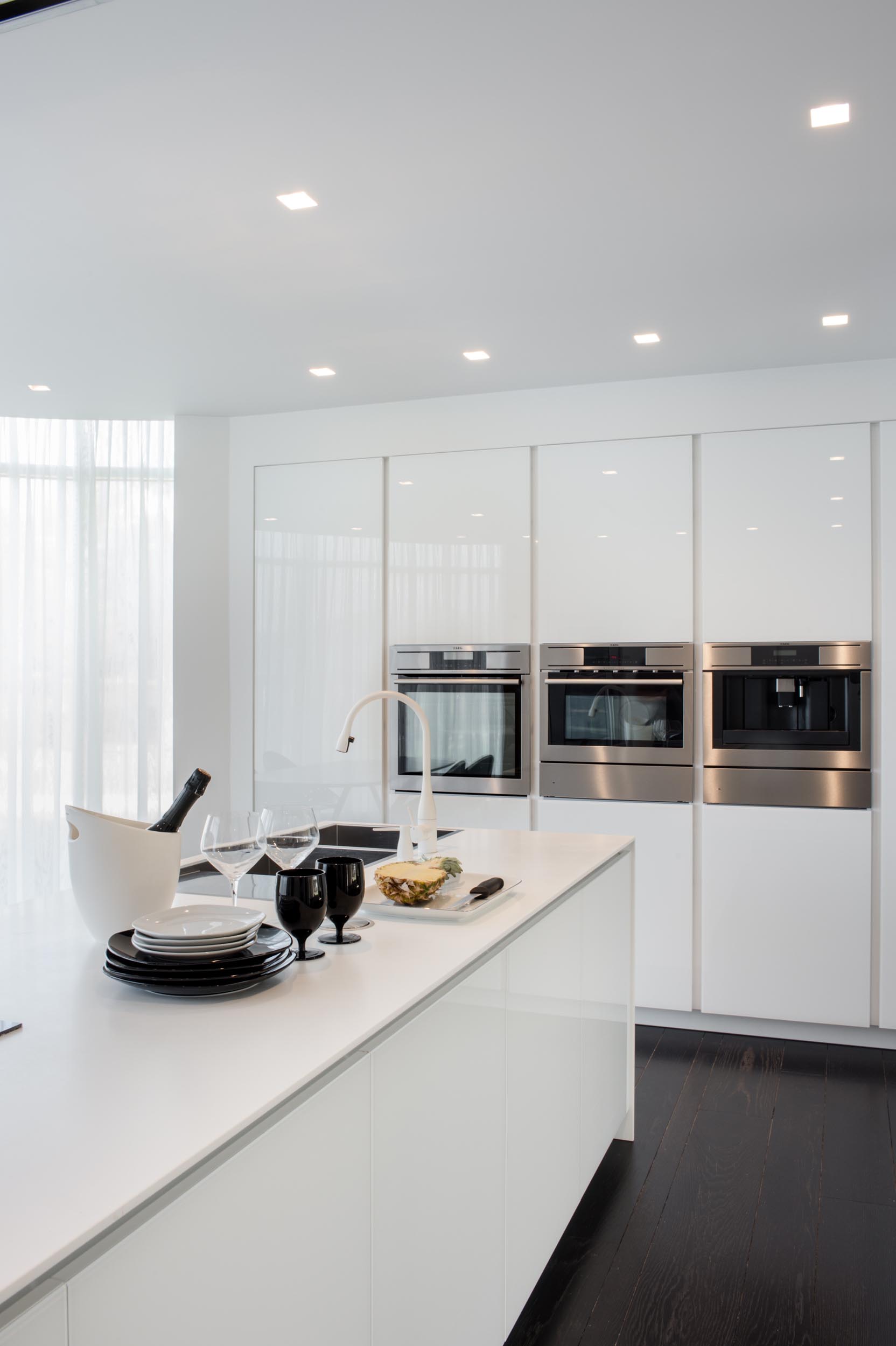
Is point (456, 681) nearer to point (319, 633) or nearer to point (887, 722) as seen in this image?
point (319, 633)

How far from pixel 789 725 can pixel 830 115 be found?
7.83 feet

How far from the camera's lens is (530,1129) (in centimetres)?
201

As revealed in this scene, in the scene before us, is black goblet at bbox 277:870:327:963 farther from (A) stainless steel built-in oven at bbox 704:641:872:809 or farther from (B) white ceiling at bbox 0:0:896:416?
(A) stainless steel built-in oven at bbox 704:641:872:809

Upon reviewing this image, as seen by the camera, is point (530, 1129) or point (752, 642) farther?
point (752, 642)

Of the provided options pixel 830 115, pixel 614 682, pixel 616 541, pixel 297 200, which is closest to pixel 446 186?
pixel 297 200

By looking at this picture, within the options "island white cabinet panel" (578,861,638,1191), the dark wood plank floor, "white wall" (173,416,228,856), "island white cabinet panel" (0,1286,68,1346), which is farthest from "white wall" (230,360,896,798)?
"island white cabinet panel" (0,1286,68,1346)

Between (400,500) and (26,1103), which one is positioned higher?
(400,500)

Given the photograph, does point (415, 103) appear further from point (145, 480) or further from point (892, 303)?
point (145, 480)

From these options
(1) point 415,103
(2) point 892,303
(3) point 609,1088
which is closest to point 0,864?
(3) point 609,1088

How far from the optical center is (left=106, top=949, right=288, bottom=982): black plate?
56.6 inches

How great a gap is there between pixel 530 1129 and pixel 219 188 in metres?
2.35

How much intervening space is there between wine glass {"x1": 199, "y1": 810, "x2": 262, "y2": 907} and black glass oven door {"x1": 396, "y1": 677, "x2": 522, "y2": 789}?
8.41 ft

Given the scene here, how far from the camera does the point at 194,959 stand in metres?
1.46

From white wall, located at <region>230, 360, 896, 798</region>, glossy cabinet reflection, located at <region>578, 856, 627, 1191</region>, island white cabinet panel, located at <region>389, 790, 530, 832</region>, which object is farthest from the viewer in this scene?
island white cabinet panel, located at <region>389, 790, 530, 832</region>
